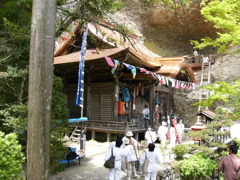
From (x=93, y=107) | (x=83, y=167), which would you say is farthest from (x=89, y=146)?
(x=83, y=167)

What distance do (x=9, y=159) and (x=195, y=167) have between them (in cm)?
512

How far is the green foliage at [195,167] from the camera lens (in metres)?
6.41

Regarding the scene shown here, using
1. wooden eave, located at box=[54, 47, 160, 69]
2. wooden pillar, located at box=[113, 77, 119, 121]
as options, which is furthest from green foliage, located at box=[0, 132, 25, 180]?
wooden pillar, located at box=[113, 77, 119, 121]

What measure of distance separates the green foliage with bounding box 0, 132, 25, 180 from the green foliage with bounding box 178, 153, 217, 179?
4.78 m

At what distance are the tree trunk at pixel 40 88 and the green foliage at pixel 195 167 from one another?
189 inches

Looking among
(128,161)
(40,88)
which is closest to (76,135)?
(128,161)

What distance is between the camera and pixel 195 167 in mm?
6332

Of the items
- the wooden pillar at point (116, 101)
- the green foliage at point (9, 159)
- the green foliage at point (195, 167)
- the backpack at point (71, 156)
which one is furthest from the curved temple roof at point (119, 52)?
the green foliage at point (9, 159)

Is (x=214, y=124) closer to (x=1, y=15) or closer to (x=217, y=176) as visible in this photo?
(x=217, y=176)

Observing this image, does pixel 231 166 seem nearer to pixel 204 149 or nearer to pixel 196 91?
pixel 204 149

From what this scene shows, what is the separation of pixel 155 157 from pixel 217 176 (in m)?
3.84

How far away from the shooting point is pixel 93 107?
13.3m

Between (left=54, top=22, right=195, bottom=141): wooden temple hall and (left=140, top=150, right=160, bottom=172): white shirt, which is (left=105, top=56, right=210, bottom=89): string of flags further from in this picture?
(left=140, top=150, right=160, bottom=172): white shirt

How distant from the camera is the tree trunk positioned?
298cm
